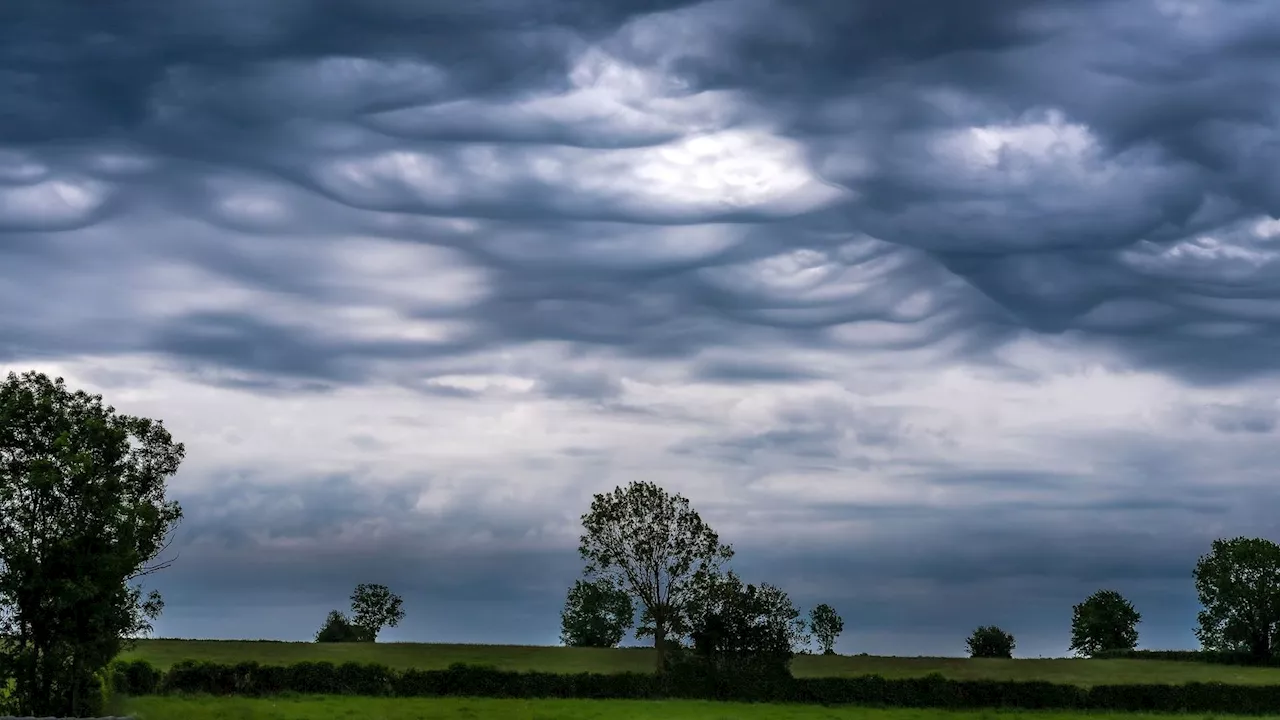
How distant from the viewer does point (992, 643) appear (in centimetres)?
16500

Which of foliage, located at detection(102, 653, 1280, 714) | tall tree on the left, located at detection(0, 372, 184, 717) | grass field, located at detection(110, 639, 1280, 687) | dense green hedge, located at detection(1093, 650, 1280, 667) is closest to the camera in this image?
tall tree on the left, located at detection(0, 372, 184, 717)

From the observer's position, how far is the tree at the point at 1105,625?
172 m

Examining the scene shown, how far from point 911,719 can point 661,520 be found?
38.5 metres

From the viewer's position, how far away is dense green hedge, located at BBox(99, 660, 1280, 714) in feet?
262

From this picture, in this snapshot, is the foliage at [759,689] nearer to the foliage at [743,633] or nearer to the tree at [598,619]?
the foliage at [743,633]

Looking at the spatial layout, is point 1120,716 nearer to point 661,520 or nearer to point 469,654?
point 661,520

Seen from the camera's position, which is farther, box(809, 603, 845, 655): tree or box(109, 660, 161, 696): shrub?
box(809, 603, 845, 655): tree

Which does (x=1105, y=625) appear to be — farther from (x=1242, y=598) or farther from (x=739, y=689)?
(x=739, y=689)

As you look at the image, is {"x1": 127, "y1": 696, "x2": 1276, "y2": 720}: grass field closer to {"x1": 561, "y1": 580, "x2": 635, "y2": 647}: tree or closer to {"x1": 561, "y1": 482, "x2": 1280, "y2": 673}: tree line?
{"x1": 561, "y1": 482, "x2": 1280, "y2": 673}: tree line

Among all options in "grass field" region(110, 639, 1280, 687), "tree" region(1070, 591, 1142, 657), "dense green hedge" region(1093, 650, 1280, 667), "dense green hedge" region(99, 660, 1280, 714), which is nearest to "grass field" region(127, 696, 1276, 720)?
"dense green hedge" region(99, 660, 1280, 714)

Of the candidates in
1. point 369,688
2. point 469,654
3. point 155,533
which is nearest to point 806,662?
point 469,654

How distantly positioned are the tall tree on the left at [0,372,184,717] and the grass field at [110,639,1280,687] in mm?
60080

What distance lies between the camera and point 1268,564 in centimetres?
14262

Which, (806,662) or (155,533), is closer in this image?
(155,533)
